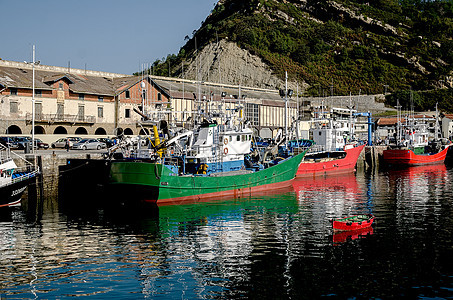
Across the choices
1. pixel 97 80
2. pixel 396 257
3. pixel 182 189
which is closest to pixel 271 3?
pixel 97 80

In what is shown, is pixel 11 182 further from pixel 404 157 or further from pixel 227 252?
pixel 404 157

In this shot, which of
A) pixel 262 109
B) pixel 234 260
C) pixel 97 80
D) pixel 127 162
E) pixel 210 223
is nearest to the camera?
pixel 234 260

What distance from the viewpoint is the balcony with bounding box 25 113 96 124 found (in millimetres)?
60844

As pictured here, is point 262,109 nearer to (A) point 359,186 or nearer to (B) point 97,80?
(B) point 97,80

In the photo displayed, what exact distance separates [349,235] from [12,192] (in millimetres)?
21443

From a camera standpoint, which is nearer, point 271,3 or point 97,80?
point 97,80

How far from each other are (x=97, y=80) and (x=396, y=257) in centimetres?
6203

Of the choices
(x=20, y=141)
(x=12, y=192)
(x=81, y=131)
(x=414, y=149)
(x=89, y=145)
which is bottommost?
(x=12, y=192)

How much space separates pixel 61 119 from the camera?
2477 inches

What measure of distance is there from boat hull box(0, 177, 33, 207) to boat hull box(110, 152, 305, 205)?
230 inches

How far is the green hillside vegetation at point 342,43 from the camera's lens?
127 metres

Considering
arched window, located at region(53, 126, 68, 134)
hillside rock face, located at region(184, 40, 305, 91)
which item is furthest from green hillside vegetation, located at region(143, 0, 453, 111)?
arched window, located at region(53, 126, 68, 134)

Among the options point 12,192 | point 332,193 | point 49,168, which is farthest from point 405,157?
point 12,192

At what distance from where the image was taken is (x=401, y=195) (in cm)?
3881
